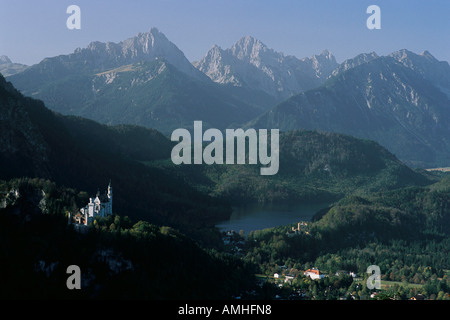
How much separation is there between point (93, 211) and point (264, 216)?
94107 mm

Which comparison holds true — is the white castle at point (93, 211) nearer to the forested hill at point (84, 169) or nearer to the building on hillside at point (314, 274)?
the forested hill at point (84, 169)

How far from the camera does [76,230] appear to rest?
74250mm

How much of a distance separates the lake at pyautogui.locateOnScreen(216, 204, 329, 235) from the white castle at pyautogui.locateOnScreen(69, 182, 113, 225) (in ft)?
184

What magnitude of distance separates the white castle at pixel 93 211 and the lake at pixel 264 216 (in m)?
56.1

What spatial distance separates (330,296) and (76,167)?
79133 mm

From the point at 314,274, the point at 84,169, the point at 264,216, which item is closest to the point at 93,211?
the point at 314,274

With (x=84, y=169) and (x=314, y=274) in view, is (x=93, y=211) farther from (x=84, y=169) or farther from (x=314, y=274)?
(x=84, y=169)

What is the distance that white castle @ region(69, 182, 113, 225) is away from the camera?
3081 inches

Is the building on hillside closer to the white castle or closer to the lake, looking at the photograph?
the white castle

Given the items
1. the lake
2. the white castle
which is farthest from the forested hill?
the white castle

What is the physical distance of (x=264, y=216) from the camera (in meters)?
171
